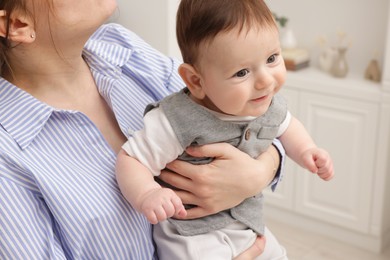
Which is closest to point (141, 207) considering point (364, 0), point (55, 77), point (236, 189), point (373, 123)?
point (236, 189)

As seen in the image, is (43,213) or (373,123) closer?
(43,213)

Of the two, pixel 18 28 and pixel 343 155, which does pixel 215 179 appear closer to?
pixel 18 28

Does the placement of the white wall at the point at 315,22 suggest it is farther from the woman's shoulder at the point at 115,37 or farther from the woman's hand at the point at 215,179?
the woman's hand at the point at 215,179

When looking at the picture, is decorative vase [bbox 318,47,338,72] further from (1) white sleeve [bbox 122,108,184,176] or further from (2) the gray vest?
(1) white sleeve [bbox 122,108,184,176]

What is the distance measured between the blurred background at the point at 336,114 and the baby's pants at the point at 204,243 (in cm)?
173

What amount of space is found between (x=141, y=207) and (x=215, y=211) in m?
0.19

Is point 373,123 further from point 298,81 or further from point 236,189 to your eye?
point 236,189

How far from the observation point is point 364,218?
3.22m

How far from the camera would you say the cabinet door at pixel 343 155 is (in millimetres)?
3111

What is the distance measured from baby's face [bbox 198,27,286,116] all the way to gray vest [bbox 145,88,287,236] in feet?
0.14

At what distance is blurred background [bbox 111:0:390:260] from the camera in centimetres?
306

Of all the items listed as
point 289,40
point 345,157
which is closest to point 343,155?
point 345,157

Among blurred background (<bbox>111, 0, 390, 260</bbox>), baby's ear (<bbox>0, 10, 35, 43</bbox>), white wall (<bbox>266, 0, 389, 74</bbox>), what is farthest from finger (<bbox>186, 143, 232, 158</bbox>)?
white wall (<bbox>266, 0, 389, 74</bbox>)

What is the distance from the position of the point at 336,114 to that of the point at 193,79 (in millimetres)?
2103
